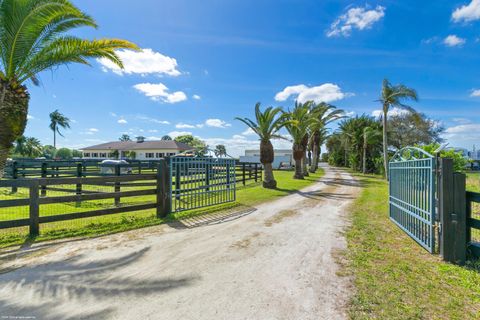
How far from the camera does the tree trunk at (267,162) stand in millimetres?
14773

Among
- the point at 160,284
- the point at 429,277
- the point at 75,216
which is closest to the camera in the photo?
the point at 160,284

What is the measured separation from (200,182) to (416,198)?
243 inches

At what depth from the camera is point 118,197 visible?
717 cm

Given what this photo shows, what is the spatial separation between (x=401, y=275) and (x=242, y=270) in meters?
2.31

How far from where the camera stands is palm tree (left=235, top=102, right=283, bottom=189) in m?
14.6

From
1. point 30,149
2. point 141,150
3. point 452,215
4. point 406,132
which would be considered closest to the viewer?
point 452,215

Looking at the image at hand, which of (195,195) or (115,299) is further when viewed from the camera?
(195,195)

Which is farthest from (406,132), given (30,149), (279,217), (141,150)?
(30,149)

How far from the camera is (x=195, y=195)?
330 inches

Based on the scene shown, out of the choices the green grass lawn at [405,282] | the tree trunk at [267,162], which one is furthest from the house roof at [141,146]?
the green grass lawn at [405,282]

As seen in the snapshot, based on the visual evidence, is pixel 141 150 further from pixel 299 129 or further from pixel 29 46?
pixel 29 46

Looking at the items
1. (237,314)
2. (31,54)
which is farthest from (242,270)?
(31,54)

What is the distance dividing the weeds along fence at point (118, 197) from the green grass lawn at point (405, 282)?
4.95 m

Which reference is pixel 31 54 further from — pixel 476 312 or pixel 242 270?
pixel 476 312
